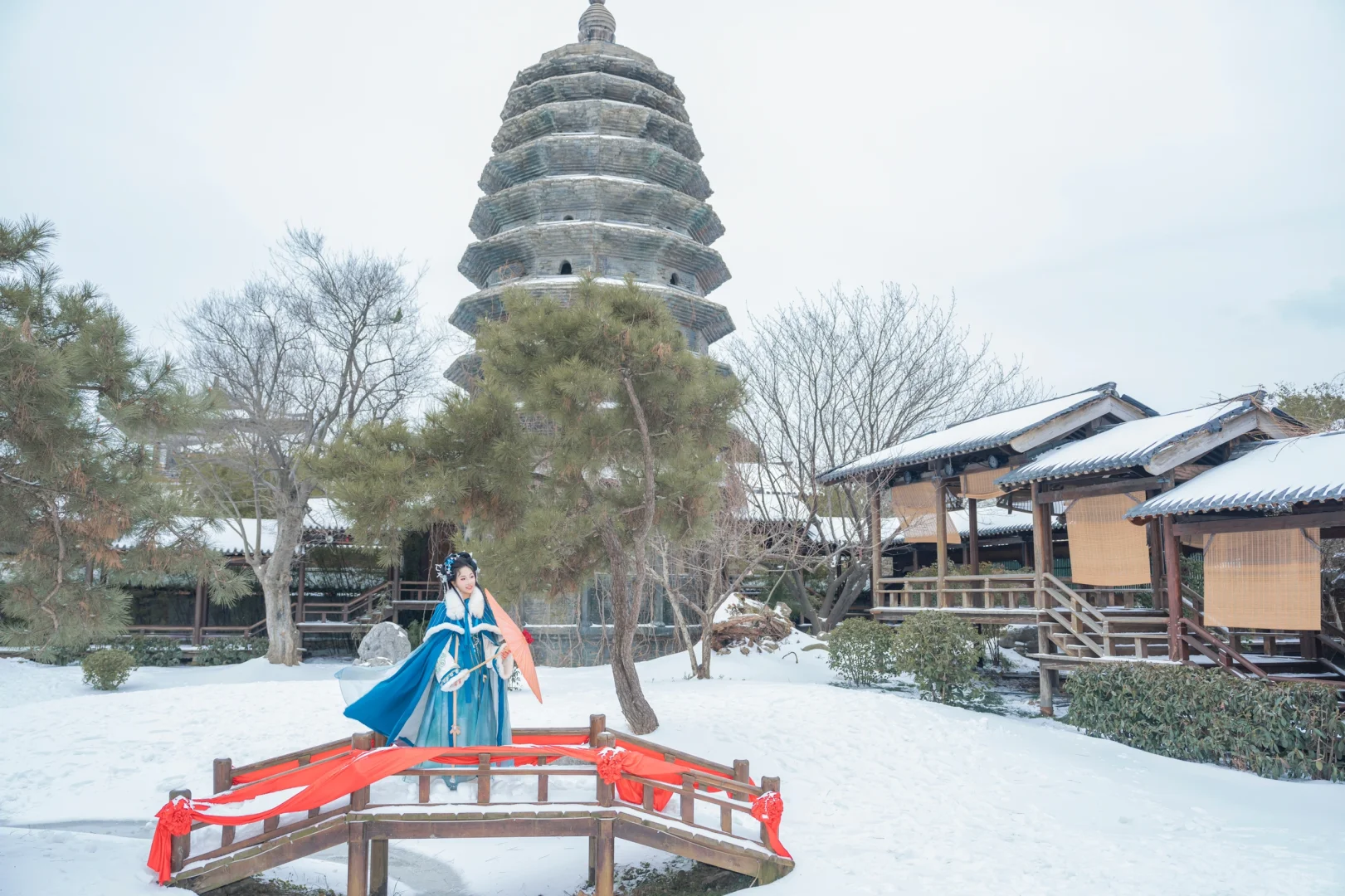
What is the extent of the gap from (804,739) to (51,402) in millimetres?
7787

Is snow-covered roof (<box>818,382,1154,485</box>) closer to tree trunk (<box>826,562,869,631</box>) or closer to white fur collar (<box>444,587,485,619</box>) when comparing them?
tree trunk (<box>826,562,869,631</box>)

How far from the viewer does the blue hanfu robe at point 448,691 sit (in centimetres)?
716

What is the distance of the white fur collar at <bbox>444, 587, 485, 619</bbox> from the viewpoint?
24.0 ft

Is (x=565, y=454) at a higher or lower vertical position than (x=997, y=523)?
higher

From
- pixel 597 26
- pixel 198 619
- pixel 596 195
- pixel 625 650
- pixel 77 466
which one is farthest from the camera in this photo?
pixel 597 26

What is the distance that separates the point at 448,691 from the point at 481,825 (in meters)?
1.27

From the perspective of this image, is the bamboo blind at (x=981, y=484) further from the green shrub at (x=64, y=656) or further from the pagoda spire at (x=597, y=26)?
the green shrub at (x=64, y=656)

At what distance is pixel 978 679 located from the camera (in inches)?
510

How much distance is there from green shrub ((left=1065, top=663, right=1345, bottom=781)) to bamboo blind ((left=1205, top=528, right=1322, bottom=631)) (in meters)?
0.90

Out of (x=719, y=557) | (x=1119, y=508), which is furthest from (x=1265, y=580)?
(x=719, y=557)

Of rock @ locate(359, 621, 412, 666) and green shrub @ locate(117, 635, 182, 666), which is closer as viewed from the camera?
rock @ locate(359, 621, 412, 666)

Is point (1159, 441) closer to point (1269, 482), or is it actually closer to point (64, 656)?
point (1269, 482)

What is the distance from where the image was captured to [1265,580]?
10.1 meters

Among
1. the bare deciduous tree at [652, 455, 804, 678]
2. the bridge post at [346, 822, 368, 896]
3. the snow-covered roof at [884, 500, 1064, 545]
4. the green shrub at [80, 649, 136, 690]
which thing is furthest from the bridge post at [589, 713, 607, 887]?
the snow-covered roof at [884, 500, 1064, 545]
